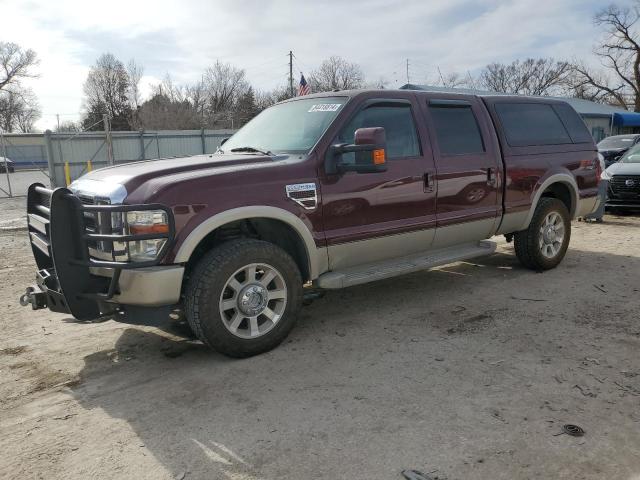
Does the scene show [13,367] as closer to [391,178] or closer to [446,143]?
[391,178]

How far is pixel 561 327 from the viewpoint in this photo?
4426mm

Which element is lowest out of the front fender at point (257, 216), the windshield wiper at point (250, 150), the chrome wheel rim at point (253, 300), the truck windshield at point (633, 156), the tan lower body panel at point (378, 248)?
the chrome wheel rim at point (253, 300)

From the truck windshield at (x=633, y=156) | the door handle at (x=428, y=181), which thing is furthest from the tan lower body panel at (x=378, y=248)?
the truck windshield at (x=633, y=156)

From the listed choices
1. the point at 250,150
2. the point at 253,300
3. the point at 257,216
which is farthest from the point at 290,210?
the point at 250,150

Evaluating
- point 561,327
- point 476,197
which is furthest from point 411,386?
point 476,197

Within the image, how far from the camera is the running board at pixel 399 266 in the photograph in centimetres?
430

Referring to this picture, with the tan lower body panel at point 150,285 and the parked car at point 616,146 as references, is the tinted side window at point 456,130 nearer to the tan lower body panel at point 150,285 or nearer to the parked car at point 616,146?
the tan lower body panel at point 150,285

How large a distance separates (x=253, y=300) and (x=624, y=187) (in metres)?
9.51

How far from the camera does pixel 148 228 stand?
3412mm

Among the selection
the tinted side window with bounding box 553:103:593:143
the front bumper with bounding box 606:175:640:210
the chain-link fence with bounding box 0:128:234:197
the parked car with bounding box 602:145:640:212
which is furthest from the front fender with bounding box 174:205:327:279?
the chain-link fence with bounding box 0:128:234:197

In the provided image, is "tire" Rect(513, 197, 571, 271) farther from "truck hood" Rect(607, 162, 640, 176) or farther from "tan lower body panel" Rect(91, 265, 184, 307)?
"truck hood" Rect(607, 162, 640, 176)

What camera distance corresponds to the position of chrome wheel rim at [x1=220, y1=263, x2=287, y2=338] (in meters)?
3.79

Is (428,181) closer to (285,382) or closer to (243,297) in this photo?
(243,297)

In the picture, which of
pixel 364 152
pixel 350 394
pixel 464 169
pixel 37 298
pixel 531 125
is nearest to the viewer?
pixel 350 394
